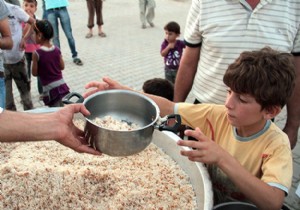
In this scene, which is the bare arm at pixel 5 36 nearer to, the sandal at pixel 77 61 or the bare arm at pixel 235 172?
the bare arm at pixel 235 172

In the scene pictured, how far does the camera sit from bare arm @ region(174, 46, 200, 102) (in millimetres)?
2049

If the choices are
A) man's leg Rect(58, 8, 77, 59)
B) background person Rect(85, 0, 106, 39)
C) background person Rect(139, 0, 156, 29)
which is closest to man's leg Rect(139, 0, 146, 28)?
background person Rect(139, 0, 156, 29)

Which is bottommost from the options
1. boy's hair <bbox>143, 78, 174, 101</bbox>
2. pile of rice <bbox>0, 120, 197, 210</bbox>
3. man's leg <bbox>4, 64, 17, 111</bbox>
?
man's leg <bbox>4, 64, 17, 111</bbox>

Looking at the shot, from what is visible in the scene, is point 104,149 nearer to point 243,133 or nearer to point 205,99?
point 243,133

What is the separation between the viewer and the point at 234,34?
1.78 m

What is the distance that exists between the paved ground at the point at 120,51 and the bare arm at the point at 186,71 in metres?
1.47

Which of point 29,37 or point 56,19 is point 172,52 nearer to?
point 29,37

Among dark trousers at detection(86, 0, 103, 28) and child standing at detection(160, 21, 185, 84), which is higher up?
child standing at detection(160, 21, 185, 84)

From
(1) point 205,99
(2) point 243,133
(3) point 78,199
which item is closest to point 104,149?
(3) point 78,199

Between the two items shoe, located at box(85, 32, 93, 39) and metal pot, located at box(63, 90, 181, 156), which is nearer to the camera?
metal pot, located at box(63, 90, 181, 156)

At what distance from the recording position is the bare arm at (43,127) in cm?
130

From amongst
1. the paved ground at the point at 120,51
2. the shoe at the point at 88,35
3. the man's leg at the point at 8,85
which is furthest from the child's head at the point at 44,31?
the shoe at the point at 88,35

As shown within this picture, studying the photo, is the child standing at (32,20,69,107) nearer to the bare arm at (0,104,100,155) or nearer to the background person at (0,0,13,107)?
the background person at (0,0,13,107)

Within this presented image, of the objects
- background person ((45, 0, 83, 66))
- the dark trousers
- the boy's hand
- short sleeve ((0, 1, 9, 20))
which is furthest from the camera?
the dark trousers
